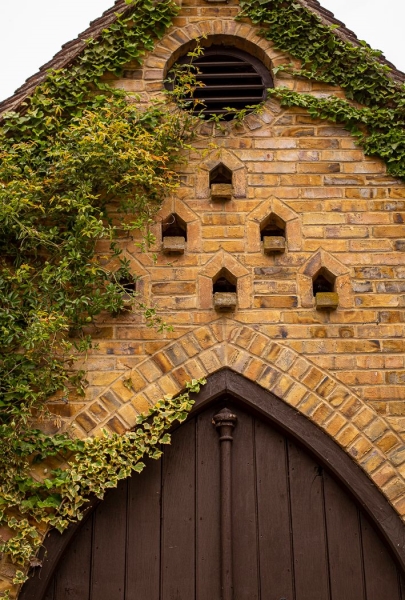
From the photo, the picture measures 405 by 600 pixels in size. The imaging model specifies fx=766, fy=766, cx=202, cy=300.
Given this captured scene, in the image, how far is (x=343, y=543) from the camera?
15.1ft

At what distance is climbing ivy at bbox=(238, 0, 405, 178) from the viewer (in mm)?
5324

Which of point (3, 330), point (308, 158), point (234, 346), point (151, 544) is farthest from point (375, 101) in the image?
point (151, 544)

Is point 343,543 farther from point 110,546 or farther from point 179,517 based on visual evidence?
point 110,546

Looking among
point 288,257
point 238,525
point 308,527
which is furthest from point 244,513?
point 288,257

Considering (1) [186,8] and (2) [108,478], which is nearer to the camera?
(2) [108,478]

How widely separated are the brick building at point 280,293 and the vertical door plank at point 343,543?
29 millimetres

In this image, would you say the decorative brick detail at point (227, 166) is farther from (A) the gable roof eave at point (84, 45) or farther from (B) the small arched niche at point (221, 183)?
(A) the gable roof eave at point (84, 45)

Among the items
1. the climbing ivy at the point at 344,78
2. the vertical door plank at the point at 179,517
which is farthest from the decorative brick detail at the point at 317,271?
the vertical door plank at the point at 179,517

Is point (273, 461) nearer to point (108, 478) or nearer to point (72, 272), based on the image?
point (108, 478)

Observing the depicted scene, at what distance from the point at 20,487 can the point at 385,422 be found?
2.21 metres

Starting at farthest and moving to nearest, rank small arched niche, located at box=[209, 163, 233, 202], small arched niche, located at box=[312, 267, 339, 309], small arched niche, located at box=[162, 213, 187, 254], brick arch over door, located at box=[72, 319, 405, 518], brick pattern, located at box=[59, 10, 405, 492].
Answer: small arched niche, located at box=[209, 163, 233, 202]
small arched niche, located at box=[162, 213, 187, 254]
small arched niche, located at box=[312, 267, 339, 309]
brick pattern, located at box=[59, 10, 405, 492]
brick arch over door, located at box=[72, 319, 405, 518]

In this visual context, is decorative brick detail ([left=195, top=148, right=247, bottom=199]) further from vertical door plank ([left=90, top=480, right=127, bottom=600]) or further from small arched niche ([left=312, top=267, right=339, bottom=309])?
vertical door plank ([left=90, top=480, right=127, bottom=600])

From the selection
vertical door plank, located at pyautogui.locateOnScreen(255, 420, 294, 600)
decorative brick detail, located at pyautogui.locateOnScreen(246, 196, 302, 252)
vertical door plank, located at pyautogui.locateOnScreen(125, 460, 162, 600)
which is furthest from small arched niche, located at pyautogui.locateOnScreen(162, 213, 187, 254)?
vertical door plank, located at pyautogui.locateOnScreen(125, 460, 162, 600)

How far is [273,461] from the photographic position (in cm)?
478
